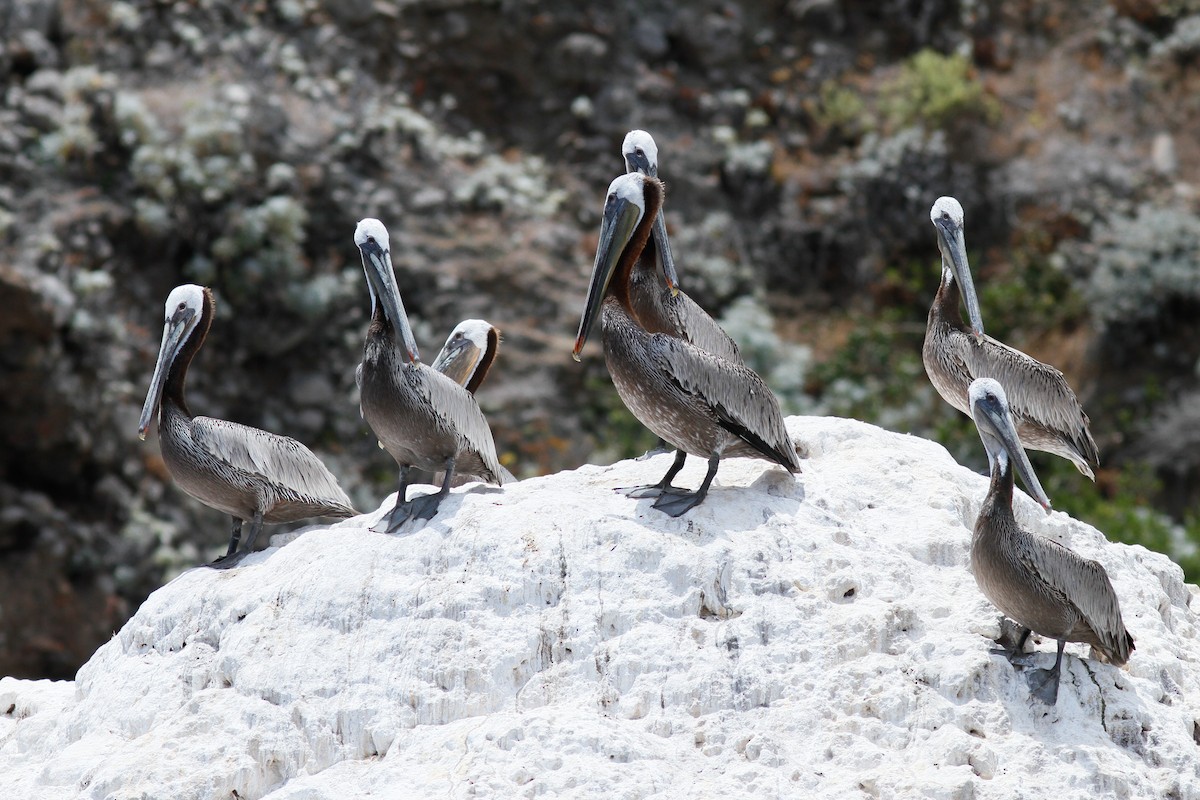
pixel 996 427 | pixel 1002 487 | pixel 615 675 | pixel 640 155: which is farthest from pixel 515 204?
pixel 615 675

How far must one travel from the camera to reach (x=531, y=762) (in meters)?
4.23

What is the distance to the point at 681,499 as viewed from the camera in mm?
4918

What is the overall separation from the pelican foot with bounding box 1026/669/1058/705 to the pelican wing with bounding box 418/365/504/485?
83.6 inches

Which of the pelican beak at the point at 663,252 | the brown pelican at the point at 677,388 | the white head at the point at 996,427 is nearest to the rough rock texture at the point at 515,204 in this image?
the pelican beak at the point at 663,252

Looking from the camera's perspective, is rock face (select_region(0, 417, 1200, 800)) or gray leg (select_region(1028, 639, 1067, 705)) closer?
rock face (select_region(0, 417, 1200, 800))

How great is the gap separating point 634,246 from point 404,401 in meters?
0.99

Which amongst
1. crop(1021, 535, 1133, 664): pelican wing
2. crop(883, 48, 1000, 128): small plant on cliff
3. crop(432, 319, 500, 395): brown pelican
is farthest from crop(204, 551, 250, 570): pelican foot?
crop(883, 48, 1000, 128): small plant on cliff

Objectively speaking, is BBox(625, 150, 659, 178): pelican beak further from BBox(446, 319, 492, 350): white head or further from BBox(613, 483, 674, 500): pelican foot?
BBox(613, 483, 674, 500): pelican foot

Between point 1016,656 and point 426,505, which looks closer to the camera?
point 1016,656

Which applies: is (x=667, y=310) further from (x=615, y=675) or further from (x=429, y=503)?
(x=615, y=675)

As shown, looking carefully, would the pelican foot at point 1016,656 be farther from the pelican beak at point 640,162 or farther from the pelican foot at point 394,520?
the pelican beak at point 640,162

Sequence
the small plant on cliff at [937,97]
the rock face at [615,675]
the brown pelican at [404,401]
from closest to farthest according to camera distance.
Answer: the rock face at [615,675]
the brown pelican at [404,401]
the small plant on cliff at [937,97]

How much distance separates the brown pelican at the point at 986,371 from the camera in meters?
6.13

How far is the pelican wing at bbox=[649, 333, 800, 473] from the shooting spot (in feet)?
16.4
